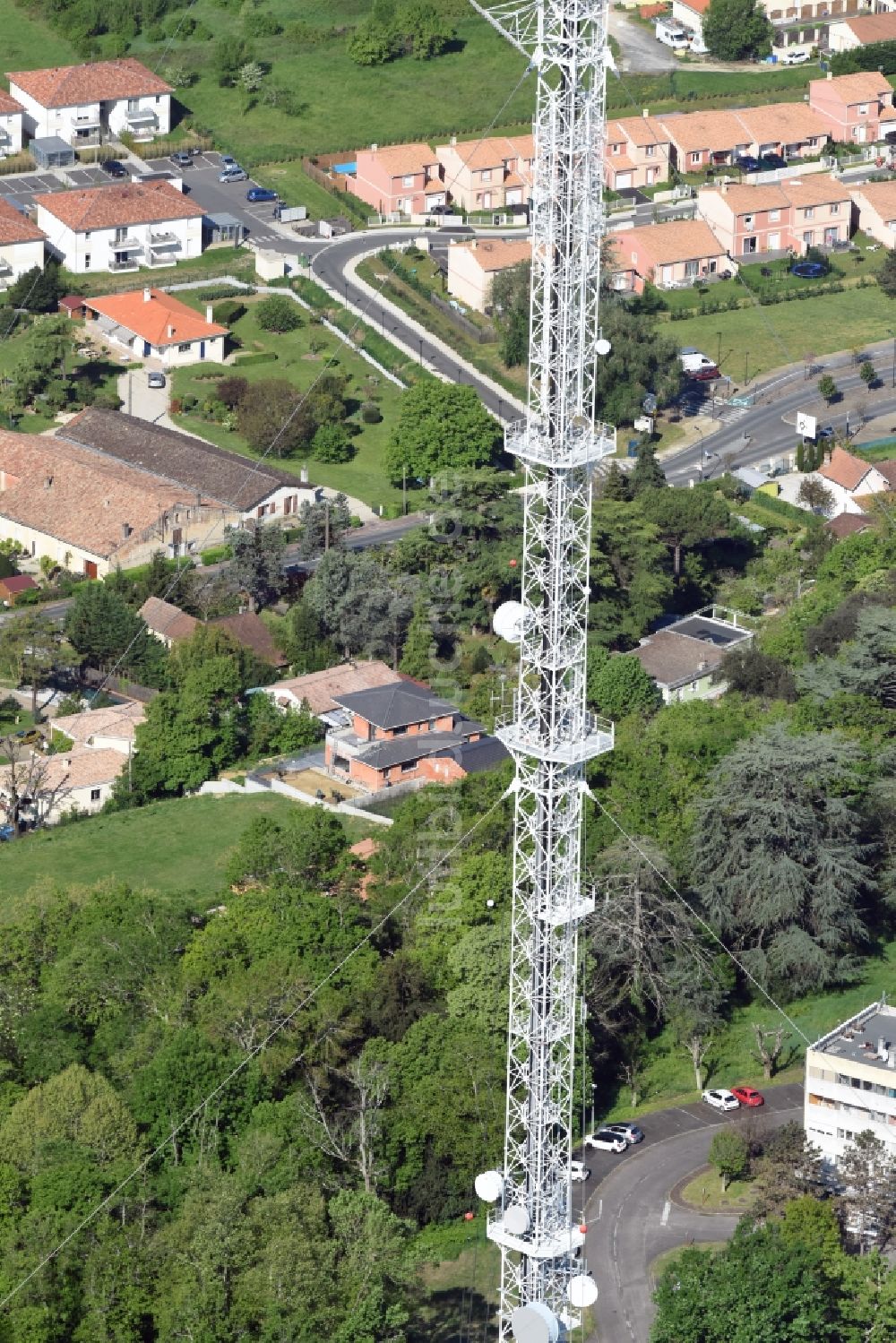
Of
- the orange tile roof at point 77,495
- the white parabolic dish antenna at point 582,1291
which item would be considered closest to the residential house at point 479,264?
the orange tile roof at point 77,495

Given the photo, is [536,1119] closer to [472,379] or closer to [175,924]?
[175,924]

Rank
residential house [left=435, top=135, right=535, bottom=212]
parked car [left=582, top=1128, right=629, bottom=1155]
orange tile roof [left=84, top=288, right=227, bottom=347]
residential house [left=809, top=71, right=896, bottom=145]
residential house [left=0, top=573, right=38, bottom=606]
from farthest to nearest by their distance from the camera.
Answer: residential house [left=809, top=71, right=896, bottom=145]
residential house [left=435, top=135, right=535, bottom=212]
orange tile roof [left=84, top=288, right=227, bottom=347]
residential house [left=0, top=573, right=38, bottom=606]
parked car [left=582, top=1128, right=629, bottom=1155]

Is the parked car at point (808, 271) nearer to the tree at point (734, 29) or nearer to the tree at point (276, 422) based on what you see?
the tree at point (734, 29)

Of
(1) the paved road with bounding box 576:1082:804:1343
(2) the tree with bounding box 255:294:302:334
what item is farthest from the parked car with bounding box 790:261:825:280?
(1) the paved road with bounding box 576:1082:804:1343

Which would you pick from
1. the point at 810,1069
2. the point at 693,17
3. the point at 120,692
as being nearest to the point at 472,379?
the point at 120,692

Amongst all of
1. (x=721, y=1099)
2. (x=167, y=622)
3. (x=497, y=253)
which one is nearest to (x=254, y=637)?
(x=167, y=622)

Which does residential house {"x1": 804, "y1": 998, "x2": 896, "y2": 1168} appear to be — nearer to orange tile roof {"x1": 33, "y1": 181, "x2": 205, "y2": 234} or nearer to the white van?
orange tile roof {"x1": 33, "y1": 181, "x2": 205, "y2": 234}

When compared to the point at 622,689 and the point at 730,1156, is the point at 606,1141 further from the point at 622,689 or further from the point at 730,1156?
the point at 622,689
